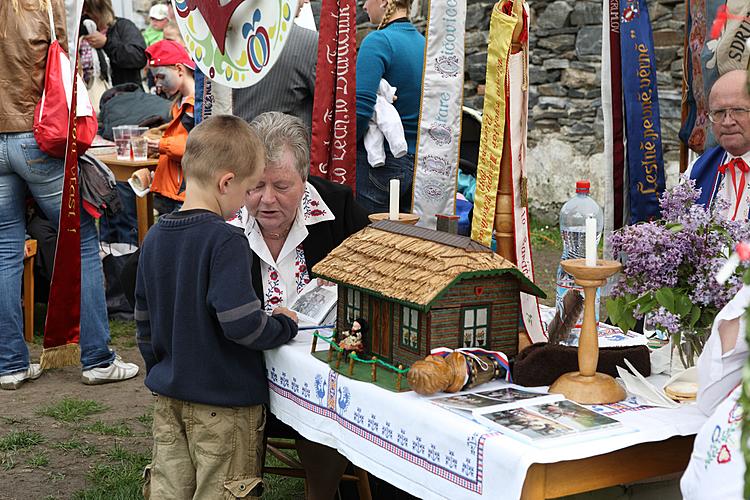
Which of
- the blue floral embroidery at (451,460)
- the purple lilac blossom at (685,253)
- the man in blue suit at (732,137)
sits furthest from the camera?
the man in blue suit at (732,137)

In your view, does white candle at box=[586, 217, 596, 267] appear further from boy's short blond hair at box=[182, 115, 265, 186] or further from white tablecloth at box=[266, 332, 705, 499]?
boy's short blond hair at box=[182, 115, 265, 186]

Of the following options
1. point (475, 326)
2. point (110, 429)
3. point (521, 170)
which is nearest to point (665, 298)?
point (475, 326)

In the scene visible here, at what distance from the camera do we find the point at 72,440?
4285 mm

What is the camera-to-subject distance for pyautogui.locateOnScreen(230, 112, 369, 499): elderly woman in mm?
2896

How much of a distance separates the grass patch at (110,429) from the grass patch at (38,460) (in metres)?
0.30

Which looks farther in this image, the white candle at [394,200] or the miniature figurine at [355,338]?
the white candle at [394,200]

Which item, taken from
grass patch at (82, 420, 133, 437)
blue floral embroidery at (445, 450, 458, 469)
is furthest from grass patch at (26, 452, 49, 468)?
blue floral embroidery at (445, 450, 458, 469)

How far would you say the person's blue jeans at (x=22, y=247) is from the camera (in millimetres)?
4559

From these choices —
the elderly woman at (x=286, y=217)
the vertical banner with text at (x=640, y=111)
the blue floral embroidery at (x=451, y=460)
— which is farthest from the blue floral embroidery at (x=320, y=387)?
the vertical banner with text at (x=640, y=111)

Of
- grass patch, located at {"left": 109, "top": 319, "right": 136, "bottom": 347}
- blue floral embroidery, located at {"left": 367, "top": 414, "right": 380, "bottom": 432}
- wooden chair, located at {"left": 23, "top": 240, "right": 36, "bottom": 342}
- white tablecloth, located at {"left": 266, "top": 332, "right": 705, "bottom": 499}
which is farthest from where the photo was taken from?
grass patch, located at {"left": 109, "top": 319, "right": 136, "bottom": 347}

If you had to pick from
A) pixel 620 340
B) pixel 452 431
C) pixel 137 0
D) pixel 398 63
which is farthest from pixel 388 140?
pixel 137 0

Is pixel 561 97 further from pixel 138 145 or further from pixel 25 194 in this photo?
pixel 25 194

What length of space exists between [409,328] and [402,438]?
27 centimetres

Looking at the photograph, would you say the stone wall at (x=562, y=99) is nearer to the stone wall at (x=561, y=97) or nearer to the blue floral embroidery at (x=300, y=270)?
the stone wall at (x=561, y=97)
